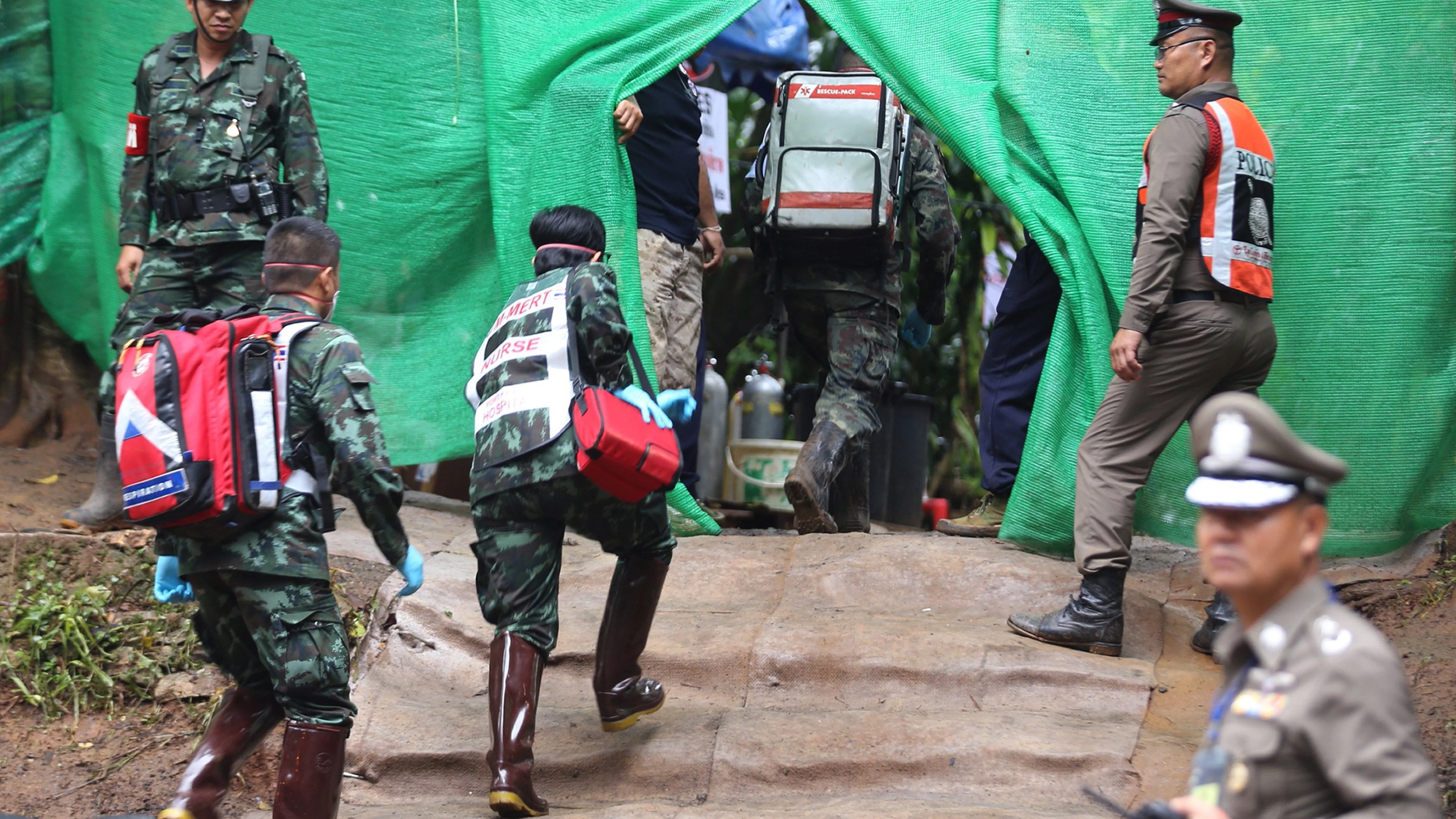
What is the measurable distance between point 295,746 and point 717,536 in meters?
2.58

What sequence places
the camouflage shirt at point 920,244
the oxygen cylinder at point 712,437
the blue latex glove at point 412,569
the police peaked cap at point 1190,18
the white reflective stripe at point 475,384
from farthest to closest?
the oxygen cylinder at point 712,437 < the camouflage shirt at point 920,244 < the police peaked cap at point 1190,18 < the white reflective stripe at point 475,384 < the blue latex glove at point 412,569

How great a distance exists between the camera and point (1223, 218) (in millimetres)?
3994

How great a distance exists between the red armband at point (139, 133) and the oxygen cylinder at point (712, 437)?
3.24 m

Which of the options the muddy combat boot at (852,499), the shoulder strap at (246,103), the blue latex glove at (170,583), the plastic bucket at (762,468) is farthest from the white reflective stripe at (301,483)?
the plastic bucket at (762,468)

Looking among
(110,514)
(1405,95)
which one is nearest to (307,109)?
(110,514)

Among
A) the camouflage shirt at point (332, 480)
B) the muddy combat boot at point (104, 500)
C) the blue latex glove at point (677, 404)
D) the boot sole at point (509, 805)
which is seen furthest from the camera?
the muddy combat boot at point (104, 500)

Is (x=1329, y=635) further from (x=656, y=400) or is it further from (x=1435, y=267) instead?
(x=1435, y=267)

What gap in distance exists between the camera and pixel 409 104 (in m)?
5.48

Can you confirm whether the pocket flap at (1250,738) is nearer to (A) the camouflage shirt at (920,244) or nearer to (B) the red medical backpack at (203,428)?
(B) the red medical backpack at (203,428)

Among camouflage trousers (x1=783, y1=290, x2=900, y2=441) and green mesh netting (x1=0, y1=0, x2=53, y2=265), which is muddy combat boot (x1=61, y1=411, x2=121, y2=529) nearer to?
green mesh netting (x1=0, y1=0, x2=53, y2=265)

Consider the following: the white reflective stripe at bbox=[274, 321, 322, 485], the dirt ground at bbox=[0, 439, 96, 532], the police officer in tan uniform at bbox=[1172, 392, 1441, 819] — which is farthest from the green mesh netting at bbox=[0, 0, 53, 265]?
the police officer in tan uniform at bbox=[1172, 392, 1441, 819]

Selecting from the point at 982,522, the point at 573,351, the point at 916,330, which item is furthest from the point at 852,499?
the point at 573,351

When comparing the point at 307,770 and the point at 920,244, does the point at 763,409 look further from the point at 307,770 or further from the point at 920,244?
the point at 307,770

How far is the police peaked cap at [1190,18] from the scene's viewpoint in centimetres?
405
